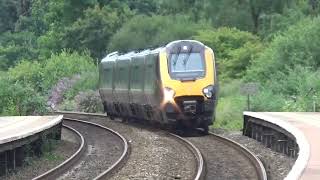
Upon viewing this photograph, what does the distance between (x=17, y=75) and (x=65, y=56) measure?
4675mm

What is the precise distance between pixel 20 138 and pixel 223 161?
4717 millimetres

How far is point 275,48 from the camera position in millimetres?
35969

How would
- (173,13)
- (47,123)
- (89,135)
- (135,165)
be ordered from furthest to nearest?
1. (173,13)
2. (89,135)
3. (47,123)
4. (135,165)

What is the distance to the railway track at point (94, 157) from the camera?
1527 cm

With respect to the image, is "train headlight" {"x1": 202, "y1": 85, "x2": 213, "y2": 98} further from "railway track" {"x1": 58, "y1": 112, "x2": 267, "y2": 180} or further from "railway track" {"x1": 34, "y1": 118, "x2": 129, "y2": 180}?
"railway track" {"x1": 34, "y1": 118, "x2": 129, "y2": 180}

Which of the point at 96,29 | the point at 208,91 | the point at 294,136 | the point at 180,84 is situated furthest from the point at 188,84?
the point at 96,29

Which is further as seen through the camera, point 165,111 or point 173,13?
point 173,13

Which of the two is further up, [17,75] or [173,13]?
[173,13]

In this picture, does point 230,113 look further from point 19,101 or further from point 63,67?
point 63,67

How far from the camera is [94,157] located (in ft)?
61.4

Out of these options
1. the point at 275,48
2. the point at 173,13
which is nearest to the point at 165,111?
the point at 275,48

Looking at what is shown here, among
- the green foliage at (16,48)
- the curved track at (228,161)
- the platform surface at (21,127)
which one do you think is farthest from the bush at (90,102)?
the green foliage at (16,48)

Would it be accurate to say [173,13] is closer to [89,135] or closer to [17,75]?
[17,75]

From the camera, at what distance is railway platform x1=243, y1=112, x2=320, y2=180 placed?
11418mm
